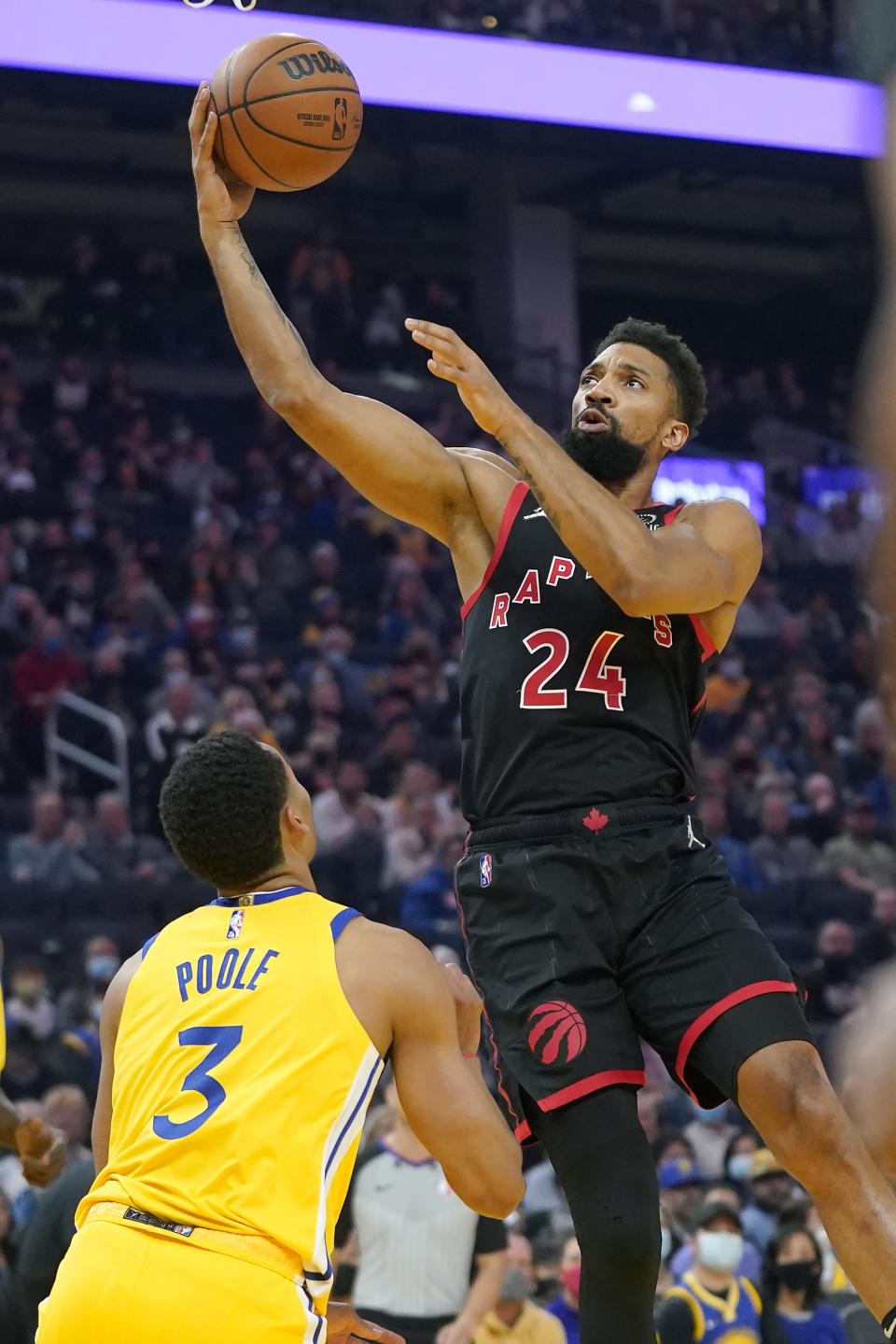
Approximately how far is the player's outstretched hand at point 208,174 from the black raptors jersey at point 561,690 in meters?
0.98

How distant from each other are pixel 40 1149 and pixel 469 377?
89.9 inches

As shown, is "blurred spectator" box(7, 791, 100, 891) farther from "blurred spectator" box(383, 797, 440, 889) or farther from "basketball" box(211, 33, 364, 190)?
"basketball" box(211, 33, 364, 190)

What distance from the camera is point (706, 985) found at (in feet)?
12.1

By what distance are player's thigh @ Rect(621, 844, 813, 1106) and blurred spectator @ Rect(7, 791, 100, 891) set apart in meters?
8.25

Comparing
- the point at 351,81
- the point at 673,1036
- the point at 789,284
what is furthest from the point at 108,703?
the point at 789,284

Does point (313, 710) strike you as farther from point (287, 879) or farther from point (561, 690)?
point (287, 879)

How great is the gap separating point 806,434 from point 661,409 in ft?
60.3

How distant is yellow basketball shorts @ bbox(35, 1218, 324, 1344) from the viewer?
9.68 ft

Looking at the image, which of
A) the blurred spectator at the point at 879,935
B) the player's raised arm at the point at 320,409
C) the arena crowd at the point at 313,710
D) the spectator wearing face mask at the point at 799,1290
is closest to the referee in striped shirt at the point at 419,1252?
the arena crowd at the point at 313,710

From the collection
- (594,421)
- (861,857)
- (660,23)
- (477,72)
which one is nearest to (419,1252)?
(594,421)

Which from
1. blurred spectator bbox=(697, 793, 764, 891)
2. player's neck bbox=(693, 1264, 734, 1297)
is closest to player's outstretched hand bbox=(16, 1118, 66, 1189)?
player's neck bbox=(693, 1264, 734, 1297)

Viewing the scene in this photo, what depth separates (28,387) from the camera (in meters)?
17.2

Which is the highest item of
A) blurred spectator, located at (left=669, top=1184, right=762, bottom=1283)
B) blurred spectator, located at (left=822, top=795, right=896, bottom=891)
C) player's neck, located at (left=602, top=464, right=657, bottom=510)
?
player's neck, located at (left=602, top=464, right=657, bottom=510)

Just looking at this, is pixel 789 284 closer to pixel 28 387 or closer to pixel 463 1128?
pixel 28 387
